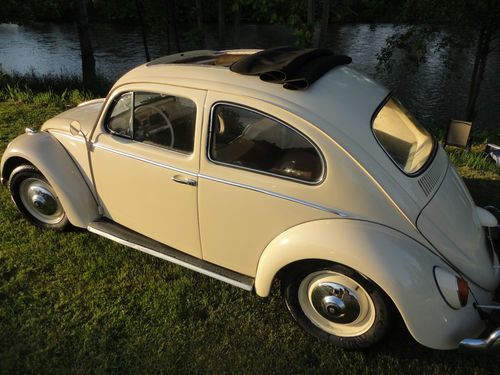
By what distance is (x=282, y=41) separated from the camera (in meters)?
23.1

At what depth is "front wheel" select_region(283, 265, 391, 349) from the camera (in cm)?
262

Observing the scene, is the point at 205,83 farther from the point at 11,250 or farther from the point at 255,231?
→ the point at 11,250

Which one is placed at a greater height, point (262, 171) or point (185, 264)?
point (262, 171)

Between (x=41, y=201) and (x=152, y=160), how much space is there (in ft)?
4.87

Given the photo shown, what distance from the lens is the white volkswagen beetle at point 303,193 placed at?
2498 mm

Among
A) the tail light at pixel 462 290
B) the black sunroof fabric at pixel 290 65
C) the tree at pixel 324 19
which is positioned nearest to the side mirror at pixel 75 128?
the black sunroof fabric at pixel 290 65

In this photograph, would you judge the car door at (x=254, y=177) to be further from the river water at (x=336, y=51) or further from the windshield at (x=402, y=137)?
the river water at (x=336, y=51)

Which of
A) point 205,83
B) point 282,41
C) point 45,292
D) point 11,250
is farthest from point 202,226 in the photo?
point 282,41

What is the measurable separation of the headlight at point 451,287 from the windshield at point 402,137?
0.65 meters

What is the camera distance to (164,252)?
11.0 ft

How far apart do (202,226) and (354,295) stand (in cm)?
115

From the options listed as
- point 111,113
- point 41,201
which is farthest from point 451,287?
point 41,201

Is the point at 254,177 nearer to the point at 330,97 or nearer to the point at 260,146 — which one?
the point at 260,146

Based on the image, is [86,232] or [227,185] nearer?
[227,185]
